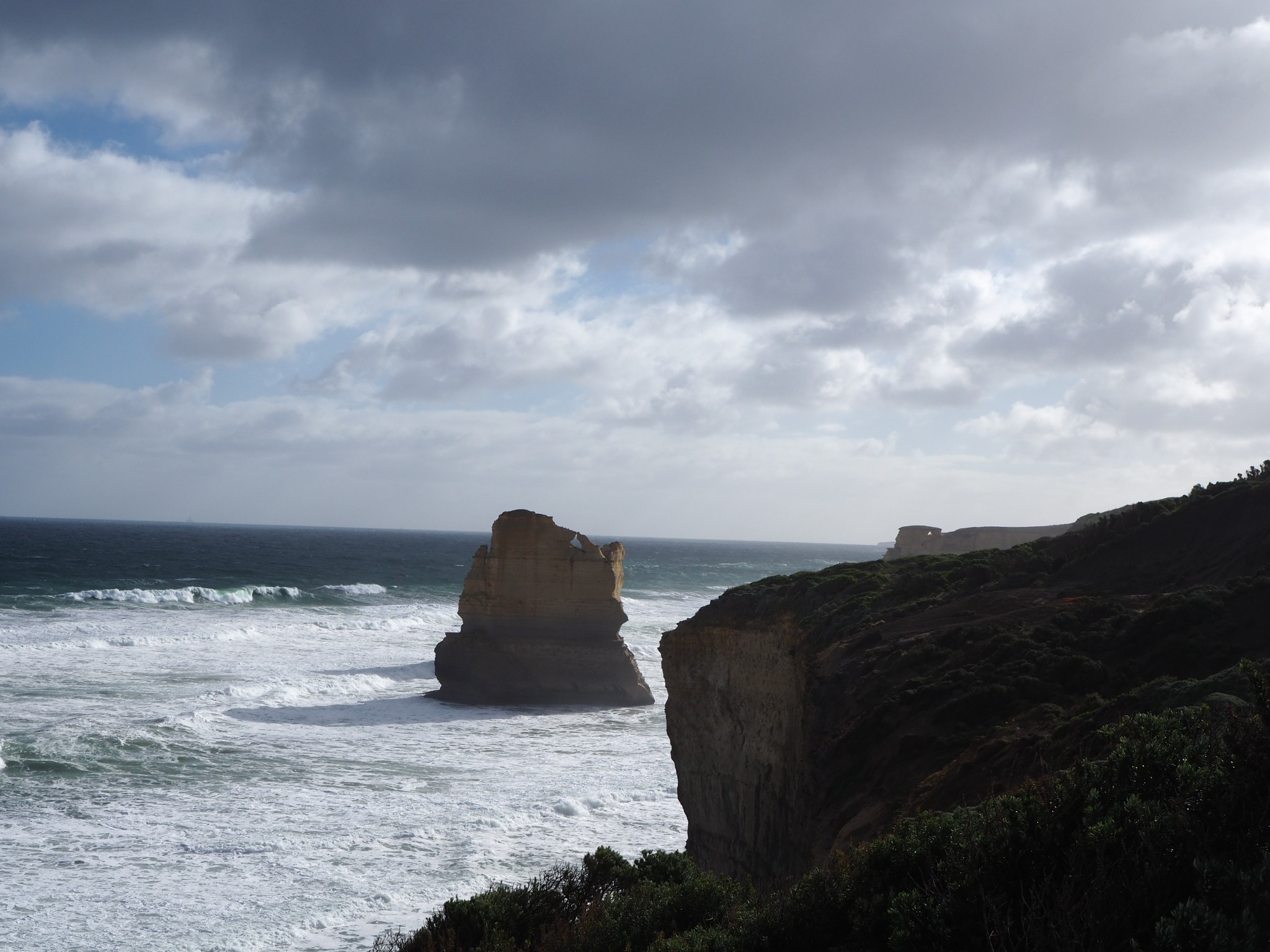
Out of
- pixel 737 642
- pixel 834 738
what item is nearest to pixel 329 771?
pixel 737 642

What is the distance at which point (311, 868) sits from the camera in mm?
15906

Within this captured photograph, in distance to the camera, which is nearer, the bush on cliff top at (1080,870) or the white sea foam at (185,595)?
the bush on cliff top at (1080,870)

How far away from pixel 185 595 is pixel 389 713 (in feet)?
124

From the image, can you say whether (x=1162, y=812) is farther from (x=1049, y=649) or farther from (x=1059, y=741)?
(x=1049, y=649)

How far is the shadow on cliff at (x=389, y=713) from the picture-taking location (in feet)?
93.9

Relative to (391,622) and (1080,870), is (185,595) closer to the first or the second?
(391,622)

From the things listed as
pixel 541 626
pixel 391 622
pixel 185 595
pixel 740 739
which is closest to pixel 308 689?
pixel 541 626

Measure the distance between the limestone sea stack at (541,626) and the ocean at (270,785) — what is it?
5.09 ft

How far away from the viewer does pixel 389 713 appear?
102 ft

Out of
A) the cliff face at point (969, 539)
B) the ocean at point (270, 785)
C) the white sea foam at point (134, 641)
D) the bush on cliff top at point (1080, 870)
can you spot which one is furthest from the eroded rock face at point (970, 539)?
the bush on cliff top at point (1080, 870)

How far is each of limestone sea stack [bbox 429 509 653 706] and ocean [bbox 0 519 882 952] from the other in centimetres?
155

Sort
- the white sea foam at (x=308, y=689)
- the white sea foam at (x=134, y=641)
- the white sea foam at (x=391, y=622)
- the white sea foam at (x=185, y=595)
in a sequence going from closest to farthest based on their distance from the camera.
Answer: the white sea foam at (x=308, y=689) → the white sea foam at (x=134, y=641) → the white sea foam at (x=391, y=622) → the white sea foam at (x=185, y=595)

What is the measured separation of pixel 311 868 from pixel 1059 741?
11893mm

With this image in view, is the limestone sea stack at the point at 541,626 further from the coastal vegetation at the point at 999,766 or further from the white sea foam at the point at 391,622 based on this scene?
the white sea foam at the point at 391,622
